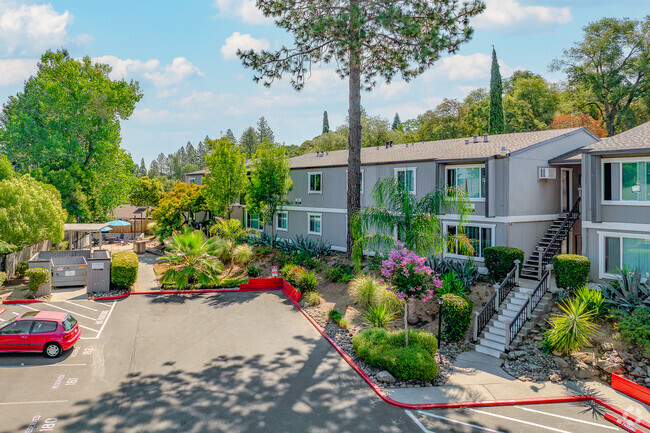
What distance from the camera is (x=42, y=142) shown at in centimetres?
3359

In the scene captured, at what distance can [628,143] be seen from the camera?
15.7 metres

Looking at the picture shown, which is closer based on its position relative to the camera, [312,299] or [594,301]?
[594,301]

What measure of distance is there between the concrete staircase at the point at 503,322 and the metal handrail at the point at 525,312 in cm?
14

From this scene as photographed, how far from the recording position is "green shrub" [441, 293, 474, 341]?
46.6 feet

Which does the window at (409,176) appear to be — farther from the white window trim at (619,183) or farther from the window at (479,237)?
the white window trim at (619,183)

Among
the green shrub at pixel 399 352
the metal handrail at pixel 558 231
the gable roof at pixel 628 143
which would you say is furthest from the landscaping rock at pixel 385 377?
the gable roof at pixel 628 143

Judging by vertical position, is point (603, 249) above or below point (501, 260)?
above

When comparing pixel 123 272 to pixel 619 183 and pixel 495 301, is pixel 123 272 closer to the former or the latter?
pixel 495 301

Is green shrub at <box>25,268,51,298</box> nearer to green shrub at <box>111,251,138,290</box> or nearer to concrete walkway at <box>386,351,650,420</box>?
green shrub at <box>111,251,138,290</box>

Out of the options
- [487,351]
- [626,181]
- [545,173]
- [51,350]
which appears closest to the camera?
[51,350]

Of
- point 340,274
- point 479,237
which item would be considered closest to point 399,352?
point 340,274

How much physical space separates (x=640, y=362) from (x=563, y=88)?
4558 cm

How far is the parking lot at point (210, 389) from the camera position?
30.5 ft

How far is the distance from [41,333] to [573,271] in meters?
18.6
